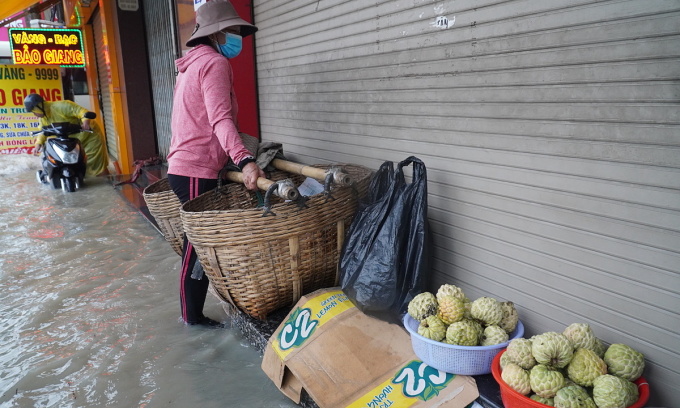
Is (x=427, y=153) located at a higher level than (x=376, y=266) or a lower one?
higher

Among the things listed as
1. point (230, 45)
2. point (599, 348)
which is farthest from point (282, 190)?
point (599, 348)

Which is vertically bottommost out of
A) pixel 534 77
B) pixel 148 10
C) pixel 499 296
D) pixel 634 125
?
pixel 499 296

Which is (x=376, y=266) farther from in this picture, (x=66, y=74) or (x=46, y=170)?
(x=66, y=74)

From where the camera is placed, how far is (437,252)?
10.0 feet

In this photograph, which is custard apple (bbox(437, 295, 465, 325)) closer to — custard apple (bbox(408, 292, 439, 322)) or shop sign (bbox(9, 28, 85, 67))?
custard apple (bbox(408, 292, 439, 322))

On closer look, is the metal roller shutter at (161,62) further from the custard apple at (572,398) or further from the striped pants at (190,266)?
the custard apple at (572,398)

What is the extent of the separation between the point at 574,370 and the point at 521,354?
194 mm

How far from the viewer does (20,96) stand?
1223 cm

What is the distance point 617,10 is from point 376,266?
1545 millimetres

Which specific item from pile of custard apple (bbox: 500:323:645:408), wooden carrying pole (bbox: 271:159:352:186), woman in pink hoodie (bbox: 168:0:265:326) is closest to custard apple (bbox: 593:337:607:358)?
pile of custard apple (bbox: 500:323:645:408)

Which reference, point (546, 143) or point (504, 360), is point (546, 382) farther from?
point (546, 143)

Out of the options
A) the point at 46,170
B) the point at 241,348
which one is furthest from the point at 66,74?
the point at 241,348

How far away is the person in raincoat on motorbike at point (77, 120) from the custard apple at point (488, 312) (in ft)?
29.1

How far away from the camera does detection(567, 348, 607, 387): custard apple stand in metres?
1.85
